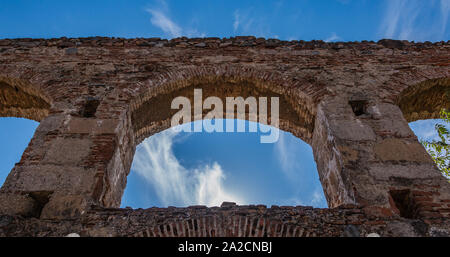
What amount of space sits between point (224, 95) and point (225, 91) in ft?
0.29

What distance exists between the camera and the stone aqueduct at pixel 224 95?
3.44 metres

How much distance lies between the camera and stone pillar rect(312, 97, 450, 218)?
12.1 ft

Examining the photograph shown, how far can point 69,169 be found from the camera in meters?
4.02

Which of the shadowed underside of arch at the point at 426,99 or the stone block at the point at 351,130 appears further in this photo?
the shadowed underside of arch at the point at 426,99

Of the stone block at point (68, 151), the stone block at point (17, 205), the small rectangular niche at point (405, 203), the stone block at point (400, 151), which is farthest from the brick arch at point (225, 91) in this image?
the stone block at point (17, 205)

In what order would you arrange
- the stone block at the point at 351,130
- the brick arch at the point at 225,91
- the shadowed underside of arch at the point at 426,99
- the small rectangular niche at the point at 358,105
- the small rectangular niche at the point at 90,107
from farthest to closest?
1. the shadowed underside of arch at the point at 426,99
2. the brick arch at the point at 225,91
3. the small rectangular niche at the point at 358,105
4. the small rectangular niche at the point at 90,107
5. the stone block at the point at 351,130

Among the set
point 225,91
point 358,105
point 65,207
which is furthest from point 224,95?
point 65,207

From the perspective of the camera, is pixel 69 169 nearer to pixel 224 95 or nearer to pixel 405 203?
pixel 224 95

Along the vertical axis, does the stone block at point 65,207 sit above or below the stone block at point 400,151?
below

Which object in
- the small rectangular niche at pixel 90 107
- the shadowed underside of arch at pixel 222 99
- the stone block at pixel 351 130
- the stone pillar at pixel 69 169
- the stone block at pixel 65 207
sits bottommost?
the stone block at pixel 65 207

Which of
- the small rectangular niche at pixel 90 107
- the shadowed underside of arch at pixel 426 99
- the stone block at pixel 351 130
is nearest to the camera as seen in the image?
the stone block at pixel 351 130

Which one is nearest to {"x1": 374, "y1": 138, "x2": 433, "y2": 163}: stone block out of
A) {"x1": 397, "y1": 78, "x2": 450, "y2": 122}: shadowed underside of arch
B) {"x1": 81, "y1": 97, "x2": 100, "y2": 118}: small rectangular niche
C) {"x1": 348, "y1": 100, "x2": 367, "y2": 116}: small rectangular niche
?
{"x1": 348, "y1": 100, "x2": 367, "y2": 116}: small rectangular niche

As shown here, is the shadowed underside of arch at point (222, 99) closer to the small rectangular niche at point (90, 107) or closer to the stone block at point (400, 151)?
the small rectangular niche at point (90, 107)

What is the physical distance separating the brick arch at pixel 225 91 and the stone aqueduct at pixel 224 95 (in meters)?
0.02
